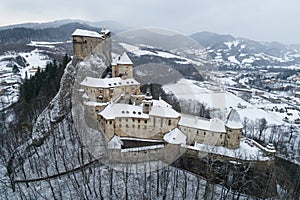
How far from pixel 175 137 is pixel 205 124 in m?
4.28

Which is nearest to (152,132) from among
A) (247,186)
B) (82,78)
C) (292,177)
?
(247,186)

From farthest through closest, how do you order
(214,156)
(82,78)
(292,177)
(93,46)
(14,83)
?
(14,83), (93,46), (82,78), (292,177), (214,156)

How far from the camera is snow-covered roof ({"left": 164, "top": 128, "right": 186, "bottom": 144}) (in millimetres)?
29078

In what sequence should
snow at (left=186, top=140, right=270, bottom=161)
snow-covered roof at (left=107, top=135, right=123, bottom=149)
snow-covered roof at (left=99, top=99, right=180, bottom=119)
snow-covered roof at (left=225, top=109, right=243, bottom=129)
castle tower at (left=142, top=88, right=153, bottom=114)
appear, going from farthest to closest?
castle tower at (left=142, top=88, right=153, bottom=114) < snow-covered roof at (left=99, top=99, right=180, bottom=119) < snow-covered roof at (left=225, top=109, right=243, bottom=129) < snow-covered roof at (left=107, top=135, right=123, bottom=149) < snow at (left=186, top=140, right=270, bottom=161)

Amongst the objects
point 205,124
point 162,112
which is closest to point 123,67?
point 162,112

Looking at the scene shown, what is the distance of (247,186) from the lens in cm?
2830

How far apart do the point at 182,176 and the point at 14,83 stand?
70051 millimetres

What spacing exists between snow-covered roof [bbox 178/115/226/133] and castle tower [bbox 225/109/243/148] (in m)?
0.72

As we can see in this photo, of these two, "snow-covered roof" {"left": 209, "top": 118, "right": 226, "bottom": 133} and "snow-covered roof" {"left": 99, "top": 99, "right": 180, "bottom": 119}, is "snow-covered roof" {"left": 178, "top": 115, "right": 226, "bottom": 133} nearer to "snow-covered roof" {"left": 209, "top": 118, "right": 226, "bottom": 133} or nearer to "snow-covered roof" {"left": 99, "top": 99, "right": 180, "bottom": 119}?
"snow-covered roof" {"left": 209, "top": 118, "right": 226, "bottom": 133}

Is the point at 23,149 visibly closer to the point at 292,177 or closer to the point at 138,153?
the point at 138,153

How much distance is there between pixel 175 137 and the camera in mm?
29234

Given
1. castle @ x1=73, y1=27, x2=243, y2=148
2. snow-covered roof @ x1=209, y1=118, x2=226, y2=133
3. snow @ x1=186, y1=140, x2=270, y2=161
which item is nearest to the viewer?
snow @ x1=186, y1=140, x2=270, y2=161

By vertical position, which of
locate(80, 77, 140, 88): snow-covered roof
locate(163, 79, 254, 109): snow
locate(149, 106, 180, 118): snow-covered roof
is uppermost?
locate(80, 77, 140, 88): snow-covered roof

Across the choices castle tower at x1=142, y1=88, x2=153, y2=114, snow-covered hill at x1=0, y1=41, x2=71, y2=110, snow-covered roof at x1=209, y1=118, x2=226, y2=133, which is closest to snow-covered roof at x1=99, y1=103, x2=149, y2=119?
castle tower at x1=142, y1=88, x2=153, y2=114
